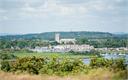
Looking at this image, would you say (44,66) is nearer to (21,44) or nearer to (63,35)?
(21,44)

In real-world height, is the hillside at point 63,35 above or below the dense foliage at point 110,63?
above

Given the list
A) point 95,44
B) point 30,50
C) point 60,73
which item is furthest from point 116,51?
point 30,50

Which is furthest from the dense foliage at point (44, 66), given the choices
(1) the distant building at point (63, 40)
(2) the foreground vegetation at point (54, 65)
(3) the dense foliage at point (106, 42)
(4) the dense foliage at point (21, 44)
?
(1) the distant building at point (63, 40)

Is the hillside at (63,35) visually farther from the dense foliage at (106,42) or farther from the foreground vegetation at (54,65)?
the foreground vegetation at (54,65)

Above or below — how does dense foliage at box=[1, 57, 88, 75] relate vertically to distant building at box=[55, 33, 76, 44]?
below

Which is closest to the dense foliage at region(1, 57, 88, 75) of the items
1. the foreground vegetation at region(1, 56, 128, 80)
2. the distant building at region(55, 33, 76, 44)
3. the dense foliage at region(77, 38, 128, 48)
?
the foreground vegetation at region(1, 56, 128, 80)

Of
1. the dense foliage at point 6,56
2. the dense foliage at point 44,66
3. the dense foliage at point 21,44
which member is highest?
the dense foliage at point 21,44

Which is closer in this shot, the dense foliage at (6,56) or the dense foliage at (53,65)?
the dense foliage at (53,65)

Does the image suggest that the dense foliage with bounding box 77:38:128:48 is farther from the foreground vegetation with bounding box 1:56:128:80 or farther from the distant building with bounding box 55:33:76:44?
the foreground vegetation with bounding box 1:56:128:80

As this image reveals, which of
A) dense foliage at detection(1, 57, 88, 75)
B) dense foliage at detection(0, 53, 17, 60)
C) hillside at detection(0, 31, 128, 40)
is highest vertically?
hillside at detection(0, 31, 128, 40)

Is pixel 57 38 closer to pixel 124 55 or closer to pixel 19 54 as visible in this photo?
pixel 19 54

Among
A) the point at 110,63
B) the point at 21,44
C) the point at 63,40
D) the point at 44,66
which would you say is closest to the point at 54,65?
the point at 44,66

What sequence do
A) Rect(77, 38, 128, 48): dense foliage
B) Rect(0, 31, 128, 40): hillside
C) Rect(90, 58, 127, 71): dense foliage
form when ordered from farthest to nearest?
Rect(0, 31, 128, 40): hillside, Rect(77, 38, 128, 48): dense foliage, Rect(90, 58, 127, 71): dense foliage

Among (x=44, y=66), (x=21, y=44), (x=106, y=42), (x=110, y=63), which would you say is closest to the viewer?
(x=110, y=63)
